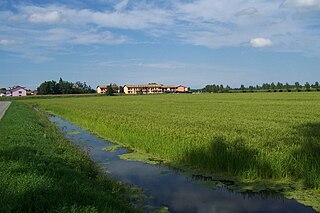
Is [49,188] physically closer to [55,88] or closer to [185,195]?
[185,195]

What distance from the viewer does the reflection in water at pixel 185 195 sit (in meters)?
8.64

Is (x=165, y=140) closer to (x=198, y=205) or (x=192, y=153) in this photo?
(x=192, y=153)

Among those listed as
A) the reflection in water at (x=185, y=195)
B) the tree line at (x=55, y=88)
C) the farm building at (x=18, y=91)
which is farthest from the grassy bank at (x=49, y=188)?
the farm building at (x=18, y=91)

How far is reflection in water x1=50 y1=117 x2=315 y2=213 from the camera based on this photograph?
864 cm

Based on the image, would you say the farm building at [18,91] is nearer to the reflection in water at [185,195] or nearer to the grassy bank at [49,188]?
the reflection in water at [185,195]

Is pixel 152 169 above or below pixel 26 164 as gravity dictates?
below

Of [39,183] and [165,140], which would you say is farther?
[165,140]

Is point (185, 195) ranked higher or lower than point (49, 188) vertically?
lower

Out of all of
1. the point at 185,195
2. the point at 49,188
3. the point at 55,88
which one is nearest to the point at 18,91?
the point at 55,88

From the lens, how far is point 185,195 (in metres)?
9.75

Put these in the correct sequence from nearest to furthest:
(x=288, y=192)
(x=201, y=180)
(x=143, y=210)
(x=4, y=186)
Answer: (x=4, y=186) → (x=143, y=210) → (x=288, y=192) → (x=201, y=180)

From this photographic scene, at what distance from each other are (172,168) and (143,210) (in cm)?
432

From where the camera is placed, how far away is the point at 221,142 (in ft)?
43.6

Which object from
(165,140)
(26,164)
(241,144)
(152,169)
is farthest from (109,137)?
(26,164)
